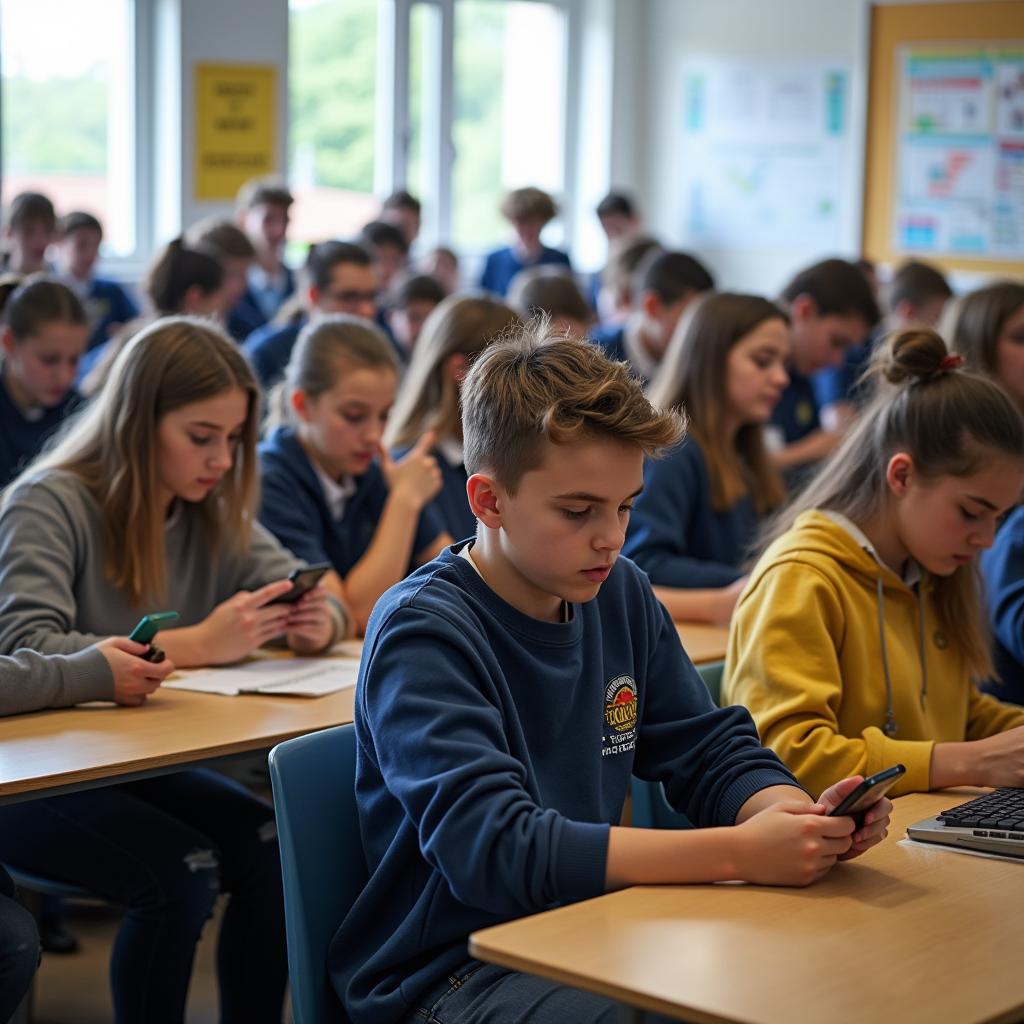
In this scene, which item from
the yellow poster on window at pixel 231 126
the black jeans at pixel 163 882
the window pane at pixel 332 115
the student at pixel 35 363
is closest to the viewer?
the black jeans at pixel 163 882

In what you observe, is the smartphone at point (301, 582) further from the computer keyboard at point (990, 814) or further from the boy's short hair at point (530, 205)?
the boy's short hair at point (530, 205)

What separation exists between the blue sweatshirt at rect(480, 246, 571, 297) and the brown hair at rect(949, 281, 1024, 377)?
181 inches

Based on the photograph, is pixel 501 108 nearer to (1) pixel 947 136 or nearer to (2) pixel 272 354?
(1) pixel 947 136

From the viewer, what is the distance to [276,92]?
7410 mm

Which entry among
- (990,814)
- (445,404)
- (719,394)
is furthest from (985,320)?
(990,814)

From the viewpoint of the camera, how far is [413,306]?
5555 mm

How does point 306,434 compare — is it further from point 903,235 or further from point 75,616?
point 903,235

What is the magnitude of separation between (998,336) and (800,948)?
102 inches

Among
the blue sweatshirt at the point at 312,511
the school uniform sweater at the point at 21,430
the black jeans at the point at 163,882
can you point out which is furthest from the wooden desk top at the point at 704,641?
the school uniform sweater at the point at 21,430

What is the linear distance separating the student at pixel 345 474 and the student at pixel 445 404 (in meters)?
0.24

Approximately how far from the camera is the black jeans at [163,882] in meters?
2.20

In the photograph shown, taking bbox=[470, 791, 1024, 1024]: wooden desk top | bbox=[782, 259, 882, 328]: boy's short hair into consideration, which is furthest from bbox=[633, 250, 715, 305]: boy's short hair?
bbox=[470, 791, 1024, 1024]: wooden desk top

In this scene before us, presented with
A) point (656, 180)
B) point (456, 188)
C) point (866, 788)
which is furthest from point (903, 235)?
point (866, 788)

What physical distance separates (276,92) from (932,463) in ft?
19.4
